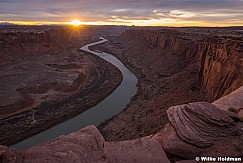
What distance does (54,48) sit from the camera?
89750 millimetres

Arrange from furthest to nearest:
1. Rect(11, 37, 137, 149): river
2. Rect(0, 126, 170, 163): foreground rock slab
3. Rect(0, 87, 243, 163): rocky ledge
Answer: Rect(11, 37, 137, 149): river → Rect(0, 87, 243, 163): rocky ledge → Rect(0, 126, 170, 163): foreground rock slab

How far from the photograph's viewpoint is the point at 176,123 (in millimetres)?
11734

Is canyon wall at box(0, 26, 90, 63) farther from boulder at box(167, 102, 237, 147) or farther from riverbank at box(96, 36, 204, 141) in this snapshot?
boulder at box(167, 102, 237, 147)

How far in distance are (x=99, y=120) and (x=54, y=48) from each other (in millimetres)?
65372

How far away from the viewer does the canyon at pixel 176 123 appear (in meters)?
10.5

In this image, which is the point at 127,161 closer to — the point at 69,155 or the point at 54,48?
the point at 69,155

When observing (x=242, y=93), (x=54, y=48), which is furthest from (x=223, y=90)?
(x=54, y=48)

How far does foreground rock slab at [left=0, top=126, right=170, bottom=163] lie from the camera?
974cm

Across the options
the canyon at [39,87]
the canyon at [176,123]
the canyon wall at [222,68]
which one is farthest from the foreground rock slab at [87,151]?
the canyon at [39,87]

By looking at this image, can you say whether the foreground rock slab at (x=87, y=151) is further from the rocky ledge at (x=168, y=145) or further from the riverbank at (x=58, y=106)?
the riverbank at (x=58, y=106)

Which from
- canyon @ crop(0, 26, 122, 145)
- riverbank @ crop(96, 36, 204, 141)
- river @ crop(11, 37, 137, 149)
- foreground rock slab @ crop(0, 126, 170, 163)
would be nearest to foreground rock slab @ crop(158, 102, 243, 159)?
foreground rock slab @ crop(0, 126, 170, 163)

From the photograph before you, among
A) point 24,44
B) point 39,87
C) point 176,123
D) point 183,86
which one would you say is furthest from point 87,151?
point 24,44

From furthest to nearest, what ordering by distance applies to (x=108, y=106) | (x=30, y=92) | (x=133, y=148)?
1. (x=30, y=92)
2. (x=108, y=106)
3. (x=133, y=148)

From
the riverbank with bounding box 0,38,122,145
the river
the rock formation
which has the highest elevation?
the rock formation
